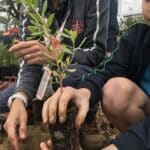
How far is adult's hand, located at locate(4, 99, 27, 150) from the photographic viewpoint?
1.57m

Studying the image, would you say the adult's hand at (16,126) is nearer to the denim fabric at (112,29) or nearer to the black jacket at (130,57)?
the black jacket at (130,57)

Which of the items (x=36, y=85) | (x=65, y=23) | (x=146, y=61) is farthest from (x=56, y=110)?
(x=65, y=23)

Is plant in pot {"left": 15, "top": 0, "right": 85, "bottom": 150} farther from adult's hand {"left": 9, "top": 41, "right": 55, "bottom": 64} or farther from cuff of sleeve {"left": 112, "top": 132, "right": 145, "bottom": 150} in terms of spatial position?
adult's hand {"left": 9, "top": 41, "right": 55, "bottom": 64}

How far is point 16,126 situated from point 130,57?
66cm

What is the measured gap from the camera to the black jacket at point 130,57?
6.44ft

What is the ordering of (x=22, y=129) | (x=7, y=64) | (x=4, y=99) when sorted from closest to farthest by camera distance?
(x=22, y=129)
(x=4, y=99)
(x=7, y=64)

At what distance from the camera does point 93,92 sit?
1785mm

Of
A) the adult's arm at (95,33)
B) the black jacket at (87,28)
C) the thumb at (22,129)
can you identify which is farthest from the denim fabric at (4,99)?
the thumb at (22,129)

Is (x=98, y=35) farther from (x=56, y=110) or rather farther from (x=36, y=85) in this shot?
(x=56, y=110)

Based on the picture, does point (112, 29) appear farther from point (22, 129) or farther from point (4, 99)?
point (22, 129)

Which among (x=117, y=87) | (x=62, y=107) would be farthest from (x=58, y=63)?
(x=117, y=87)

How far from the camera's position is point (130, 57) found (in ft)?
6.63

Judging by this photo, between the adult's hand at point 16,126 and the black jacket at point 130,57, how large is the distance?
35 centimetres

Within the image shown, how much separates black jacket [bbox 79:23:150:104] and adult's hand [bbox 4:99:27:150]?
0.35 metres
